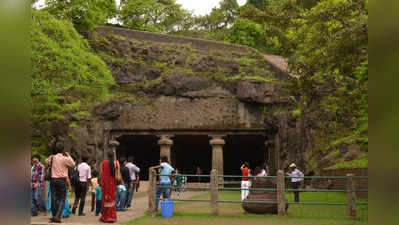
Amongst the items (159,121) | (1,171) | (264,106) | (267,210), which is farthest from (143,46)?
(1,171)

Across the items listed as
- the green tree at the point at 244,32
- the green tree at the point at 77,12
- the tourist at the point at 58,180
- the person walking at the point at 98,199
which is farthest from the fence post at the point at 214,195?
the green tree at the point at 244,32

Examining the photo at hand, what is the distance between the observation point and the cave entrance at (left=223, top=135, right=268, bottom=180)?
107 feet

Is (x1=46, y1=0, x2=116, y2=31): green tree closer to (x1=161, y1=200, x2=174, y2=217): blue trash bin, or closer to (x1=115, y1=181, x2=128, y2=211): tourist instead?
(x1=115, y1=181, x2=128, y2=211): tourist

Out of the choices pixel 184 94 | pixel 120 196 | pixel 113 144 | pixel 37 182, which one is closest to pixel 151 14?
pixel 184 94

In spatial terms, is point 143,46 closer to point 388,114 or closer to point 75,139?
point 75,139

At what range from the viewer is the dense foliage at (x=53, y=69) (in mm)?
15836

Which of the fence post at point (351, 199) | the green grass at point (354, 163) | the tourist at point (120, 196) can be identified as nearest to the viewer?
the fence post at point (351, 199)

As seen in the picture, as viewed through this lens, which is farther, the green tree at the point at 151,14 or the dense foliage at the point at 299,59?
the green tree at the point at 151,14

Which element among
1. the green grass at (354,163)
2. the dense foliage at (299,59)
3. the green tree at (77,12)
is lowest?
the green grass at (354,163)

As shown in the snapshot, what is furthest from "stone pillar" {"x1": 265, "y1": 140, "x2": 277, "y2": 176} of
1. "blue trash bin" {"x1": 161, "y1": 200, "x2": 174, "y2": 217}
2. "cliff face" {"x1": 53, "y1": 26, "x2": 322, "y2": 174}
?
"blue trash bin" {"x1": 161, "y1": 200, "x2": 174, "y2": 217}

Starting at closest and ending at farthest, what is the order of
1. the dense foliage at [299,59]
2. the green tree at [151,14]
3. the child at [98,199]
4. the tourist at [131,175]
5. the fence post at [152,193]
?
the fence post at [152,193], the child at [98,199], the dense foliage at [299,59], the tourist at [131,175], the green tree at [151,14]

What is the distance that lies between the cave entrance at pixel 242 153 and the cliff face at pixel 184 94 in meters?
5.95

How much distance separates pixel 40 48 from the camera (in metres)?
15.9

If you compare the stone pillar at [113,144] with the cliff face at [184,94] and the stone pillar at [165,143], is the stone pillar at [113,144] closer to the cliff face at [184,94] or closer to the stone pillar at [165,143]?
the cliff face at [184,94]
